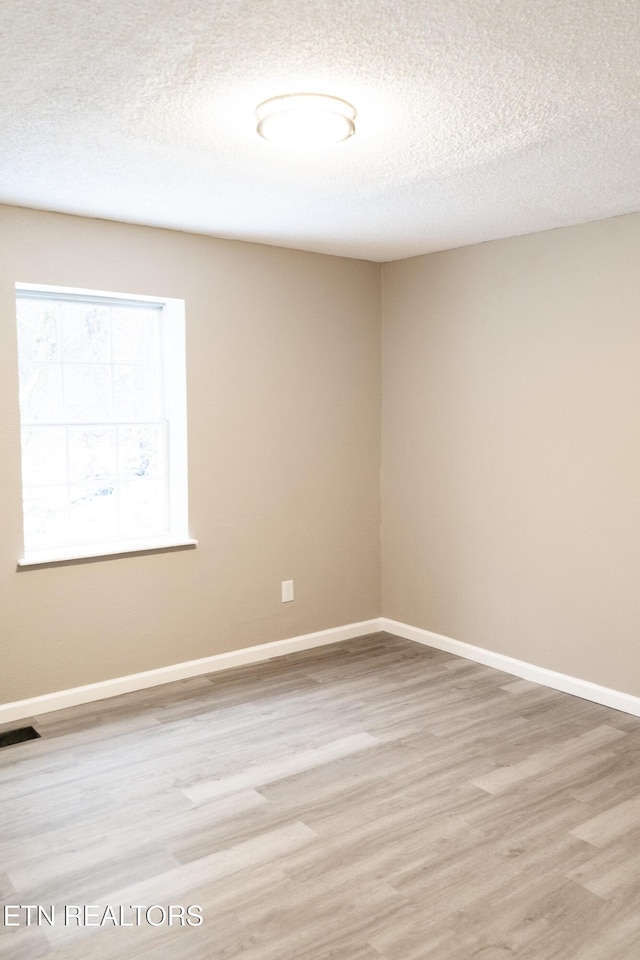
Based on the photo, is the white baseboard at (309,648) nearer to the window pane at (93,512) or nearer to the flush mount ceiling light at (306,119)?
Result: the window pane at (93,512)

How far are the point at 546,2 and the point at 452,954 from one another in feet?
7.48

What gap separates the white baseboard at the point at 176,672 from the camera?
3633 mm

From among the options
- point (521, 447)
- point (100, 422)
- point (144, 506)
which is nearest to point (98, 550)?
point (144, 506)

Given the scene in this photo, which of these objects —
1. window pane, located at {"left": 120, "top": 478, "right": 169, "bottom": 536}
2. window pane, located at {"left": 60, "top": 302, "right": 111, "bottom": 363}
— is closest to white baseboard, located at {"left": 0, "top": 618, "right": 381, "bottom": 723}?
window pane, located at {"left": 120, "top": 478, "right": 169, "bottom": 536}

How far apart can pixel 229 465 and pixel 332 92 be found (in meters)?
2.34

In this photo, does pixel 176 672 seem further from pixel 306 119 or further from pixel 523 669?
pixel 306 119

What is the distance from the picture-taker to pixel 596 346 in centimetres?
371

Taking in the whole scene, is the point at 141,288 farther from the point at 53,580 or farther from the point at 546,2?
the point at 546,2

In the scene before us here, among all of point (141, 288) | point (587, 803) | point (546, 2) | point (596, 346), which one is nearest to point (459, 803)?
point (587, 803)

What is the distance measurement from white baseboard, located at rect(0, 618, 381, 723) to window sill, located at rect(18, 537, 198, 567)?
24.3 inches

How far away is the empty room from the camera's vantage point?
210 cm

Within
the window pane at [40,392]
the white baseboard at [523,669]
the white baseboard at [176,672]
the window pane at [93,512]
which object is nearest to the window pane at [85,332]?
the window pane at [40,392]

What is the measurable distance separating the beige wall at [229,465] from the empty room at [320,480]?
0.02 meters

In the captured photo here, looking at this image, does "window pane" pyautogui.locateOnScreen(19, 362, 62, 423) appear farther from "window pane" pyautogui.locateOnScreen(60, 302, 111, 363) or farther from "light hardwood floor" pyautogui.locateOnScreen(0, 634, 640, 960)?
"light hardwood floor" pyautogui.locateOnScreen(0, 634, 640, 960)
